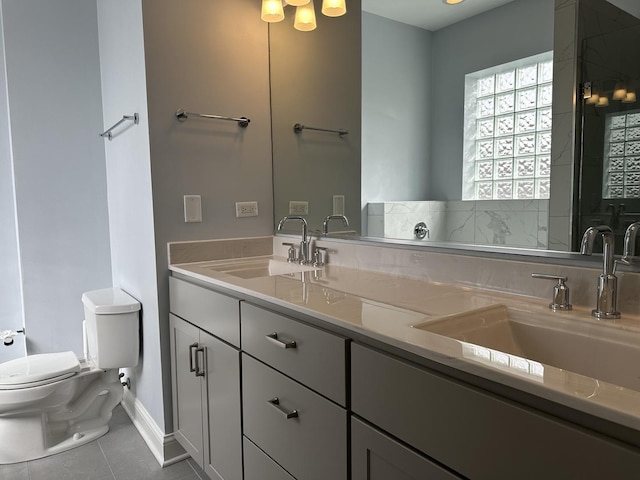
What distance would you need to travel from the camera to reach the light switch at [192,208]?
2.07 m

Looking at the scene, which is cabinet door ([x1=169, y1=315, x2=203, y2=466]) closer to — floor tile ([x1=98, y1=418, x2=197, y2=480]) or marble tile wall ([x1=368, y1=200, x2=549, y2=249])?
floor tile ([x1=98, y1=418, x2=197, y2=480])

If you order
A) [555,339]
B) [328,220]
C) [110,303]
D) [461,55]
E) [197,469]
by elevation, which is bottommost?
[197,469]

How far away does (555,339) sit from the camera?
1042mm

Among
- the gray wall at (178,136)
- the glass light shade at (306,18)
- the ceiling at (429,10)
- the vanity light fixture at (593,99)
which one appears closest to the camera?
the vanity light fixture at (593,99)

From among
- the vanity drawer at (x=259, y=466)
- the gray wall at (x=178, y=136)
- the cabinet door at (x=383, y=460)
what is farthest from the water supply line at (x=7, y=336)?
the cabinet door at (x=383, y=460)

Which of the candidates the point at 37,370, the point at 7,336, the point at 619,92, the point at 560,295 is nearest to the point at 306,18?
the point at 619,92

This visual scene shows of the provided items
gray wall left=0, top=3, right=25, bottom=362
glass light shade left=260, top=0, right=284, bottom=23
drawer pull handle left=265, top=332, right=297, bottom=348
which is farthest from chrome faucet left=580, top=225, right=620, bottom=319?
gray wall left=0, top=3, right=25, bottom=362

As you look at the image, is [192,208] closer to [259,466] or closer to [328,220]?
[328,220]

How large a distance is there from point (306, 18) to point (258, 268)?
1229mm

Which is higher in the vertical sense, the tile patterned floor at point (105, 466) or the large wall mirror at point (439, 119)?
the large wall mirror at point (439, 119)

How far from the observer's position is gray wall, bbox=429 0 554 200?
132 centimetres

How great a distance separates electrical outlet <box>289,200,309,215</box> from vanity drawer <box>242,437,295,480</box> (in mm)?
1131

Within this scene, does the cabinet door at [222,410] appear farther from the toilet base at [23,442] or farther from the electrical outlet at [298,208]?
A: the toilet base at [23,442]

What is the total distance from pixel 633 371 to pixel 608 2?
93 cm
